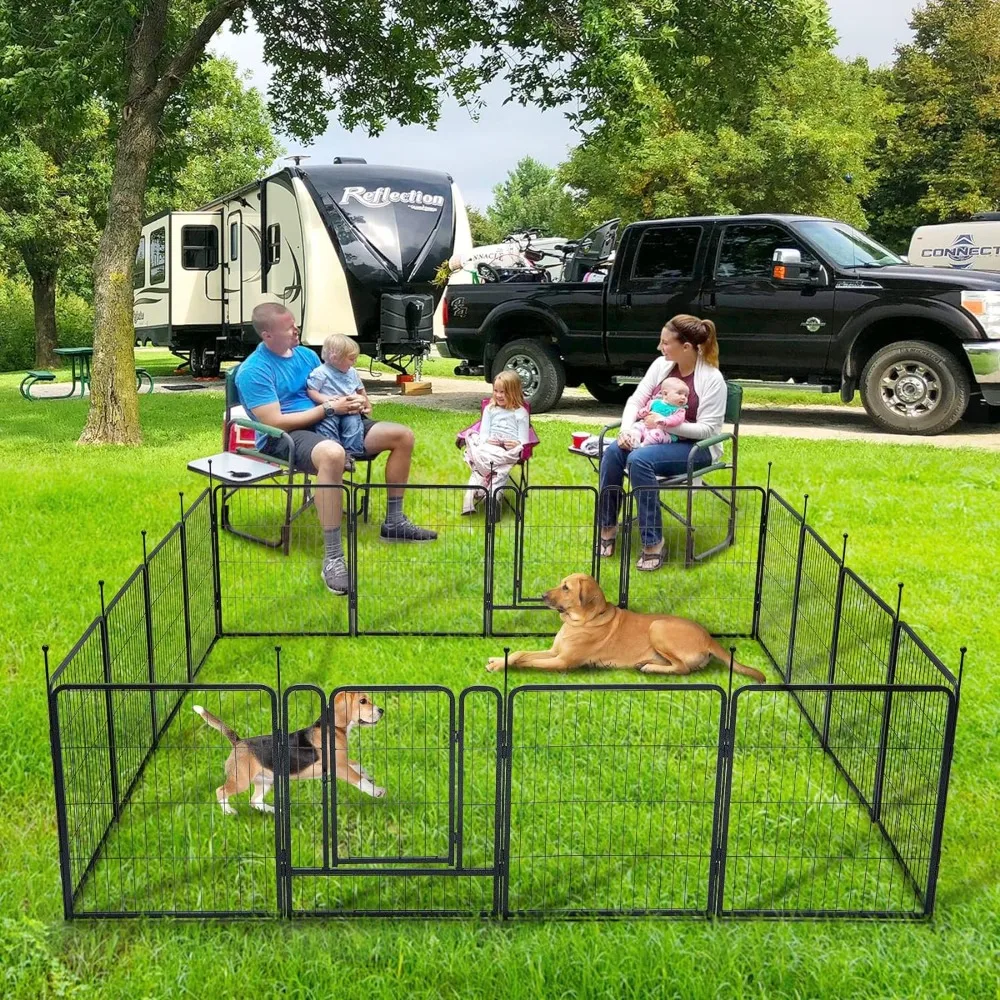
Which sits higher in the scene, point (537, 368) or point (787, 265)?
point (787, 265)

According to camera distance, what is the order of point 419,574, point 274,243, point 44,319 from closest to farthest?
point 419,574, point 274,243, point 44,319

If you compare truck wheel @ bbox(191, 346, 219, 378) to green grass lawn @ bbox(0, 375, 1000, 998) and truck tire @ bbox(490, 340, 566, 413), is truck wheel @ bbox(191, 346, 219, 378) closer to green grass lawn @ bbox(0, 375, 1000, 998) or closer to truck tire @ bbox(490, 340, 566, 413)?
truck tire @ bbox(490, 340, 566, 413)

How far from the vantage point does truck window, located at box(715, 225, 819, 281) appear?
36.0ft

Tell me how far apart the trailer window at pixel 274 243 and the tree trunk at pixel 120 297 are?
440cm

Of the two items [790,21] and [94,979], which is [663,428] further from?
[790,21]

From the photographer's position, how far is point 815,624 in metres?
4.96

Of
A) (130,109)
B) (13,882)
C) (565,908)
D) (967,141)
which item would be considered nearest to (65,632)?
(13,882)

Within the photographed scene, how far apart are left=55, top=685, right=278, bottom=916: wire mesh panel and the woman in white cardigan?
10.6ft

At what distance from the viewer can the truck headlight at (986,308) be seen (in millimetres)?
10031

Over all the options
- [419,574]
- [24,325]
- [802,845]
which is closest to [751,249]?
[419,574]

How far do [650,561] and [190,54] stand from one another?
7.62 metres

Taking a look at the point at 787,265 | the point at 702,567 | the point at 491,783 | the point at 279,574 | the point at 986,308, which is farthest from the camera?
the point at 787,265

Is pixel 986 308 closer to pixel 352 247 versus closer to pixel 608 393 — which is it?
pixel 608 393

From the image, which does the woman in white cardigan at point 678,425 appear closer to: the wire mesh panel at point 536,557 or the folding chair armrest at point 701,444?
the folding chair armrest at point 701,444
